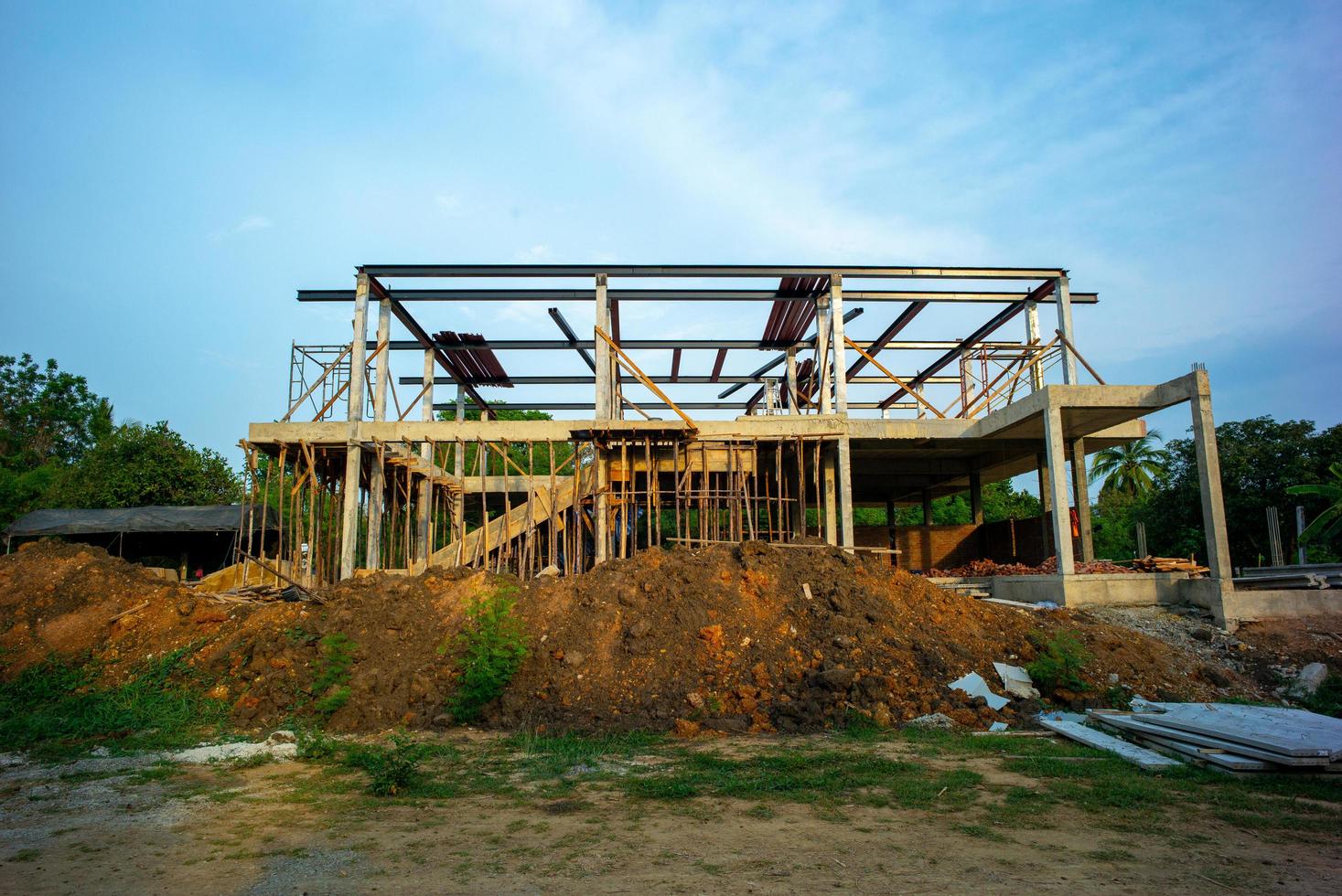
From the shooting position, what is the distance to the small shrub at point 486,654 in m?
10.9

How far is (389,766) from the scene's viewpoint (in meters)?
7.62

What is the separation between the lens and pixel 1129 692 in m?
11.2

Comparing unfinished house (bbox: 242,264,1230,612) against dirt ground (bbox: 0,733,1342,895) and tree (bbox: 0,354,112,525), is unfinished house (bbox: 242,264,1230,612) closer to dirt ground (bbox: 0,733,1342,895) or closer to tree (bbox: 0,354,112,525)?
dirt ground (bbox: 0,733,1342,895)

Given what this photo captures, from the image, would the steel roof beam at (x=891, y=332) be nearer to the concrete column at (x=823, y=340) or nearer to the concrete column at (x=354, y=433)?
the concrete column at (x=823, y=340)

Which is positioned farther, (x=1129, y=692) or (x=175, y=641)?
(x=175, y=641)

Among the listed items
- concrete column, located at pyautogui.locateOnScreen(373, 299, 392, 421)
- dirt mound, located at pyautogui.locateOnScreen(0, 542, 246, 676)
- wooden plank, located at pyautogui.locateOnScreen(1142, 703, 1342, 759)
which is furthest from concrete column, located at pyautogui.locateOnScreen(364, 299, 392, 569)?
wooden plank, located at pyautogui.locateOnScreen(1142, 703, 1342, 759)

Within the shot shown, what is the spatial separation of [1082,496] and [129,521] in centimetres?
2612

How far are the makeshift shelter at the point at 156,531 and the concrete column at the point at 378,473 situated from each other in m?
8.11

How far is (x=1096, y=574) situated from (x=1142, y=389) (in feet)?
11.5

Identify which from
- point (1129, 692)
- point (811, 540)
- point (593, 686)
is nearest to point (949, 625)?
point (1129, 692)

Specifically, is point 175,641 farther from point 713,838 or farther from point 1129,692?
point 1129,692

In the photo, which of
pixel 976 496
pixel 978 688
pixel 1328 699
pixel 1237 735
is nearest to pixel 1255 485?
pixel 976 496

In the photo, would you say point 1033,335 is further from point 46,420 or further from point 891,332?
point 46,420

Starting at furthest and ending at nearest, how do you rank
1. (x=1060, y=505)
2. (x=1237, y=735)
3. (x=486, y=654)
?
(x=1060, y=505) < (x=486, y=654) < (x=1237, y=735)
